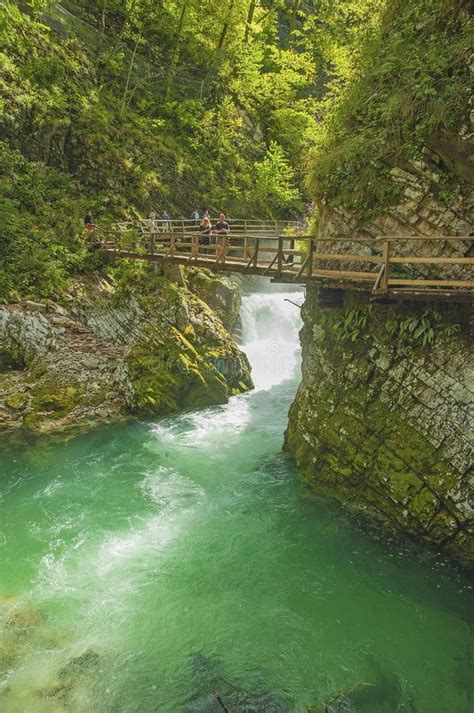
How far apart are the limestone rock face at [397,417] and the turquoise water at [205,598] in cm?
87

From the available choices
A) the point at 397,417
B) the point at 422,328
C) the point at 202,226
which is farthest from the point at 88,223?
the point at 397,417

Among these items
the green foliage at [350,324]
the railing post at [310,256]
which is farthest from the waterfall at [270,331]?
the railing post at [310,256]

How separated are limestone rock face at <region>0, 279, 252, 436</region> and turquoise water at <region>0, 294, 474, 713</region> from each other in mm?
2102

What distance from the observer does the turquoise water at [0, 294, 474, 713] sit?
714 cm

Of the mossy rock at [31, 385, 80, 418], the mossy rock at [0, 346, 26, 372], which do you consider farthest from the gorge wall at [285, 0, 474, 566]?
the mossy rock at [0, 346, 26, 372]

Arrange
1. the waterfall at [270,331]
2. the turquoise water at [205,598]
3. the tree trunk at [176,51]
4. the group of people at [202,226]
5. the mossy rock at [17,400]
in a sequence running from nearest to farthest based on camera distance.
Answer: the turquoise water at [205,598], the mossy rock at [17,400], the group of people at [202,226], the waterfall at [270,331], the tree trunk at [176,51]

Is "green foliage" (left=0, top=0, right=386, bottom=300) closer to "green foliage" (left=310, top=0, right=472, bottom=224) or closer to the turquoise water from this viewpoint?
"green foliage" (left=310, top=0, right=472, bottom=224)

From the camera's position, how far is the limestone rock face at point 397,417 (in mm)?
9680

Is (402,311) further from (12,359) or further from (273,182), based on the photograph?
(273,182)

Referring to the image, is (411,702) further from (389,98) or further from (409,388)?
(389,98)

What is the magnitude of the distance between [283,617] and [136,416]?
9.36 metres

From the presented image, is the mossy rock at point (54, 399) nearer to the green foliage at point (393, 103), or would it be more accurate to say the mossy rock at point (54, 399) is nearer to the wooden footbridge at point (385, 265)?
the wooden footbridge at point (385, 265)

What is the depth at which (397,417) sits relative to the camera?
1076 centimetres

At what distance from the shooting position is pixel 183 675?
24.2 feet
